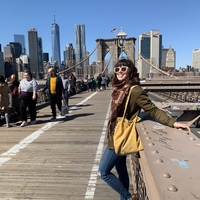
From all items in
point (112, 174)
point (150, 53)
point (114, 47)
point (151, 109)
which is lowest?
point (112, 174)

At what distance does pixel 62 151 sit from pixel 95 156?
0.70 metres

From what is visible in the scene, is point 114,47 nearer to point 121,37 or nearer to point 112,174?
point 121,37

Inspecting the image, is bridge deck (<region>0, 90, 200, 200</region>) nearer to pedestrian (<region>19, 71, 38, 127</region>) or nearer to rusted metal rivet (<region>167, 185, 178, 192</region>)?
rusted metal rivet (<region>167, 185, 178, 192</region>)

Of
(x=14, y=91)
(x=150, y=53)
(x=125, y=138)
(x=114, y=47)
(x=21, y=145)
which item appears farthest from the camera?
(x=150, y=53)

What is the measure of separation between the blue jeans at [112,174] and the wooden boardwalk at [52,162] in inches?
19.5

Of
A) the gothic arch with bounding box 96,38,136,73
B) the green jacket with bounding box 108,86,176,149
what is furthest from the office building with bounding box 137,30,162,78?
the green jacket with bounding box 108,86,176,149

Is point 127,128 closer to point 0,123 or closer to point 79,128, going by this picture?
point 79,128

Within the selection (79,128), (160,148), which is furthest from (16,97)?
(160,148)

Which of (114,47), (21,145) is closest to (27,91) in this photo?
(21,145)

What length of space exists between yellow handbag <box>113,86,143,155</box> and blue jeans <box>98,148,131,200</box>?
224 millimetres

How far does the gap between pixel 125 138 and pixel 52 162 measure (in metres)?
2.34

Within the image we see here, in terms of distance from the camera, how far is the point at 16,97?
7.89 metres

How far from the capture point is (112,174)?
7.81 feet

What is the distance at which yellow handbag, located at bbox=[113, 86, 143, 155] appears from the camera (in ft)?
6.55
